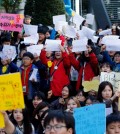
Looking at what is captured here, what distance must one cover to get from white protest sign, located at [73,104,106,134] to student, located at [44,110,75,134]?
0.10m

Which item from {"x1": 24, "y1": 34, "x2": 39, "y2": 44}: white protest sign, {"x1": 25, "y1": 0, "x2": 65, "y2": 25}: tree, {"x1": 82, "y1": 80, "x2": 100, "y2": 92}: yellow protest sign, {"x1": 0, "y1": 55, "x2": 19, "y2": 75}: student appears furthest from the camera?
{"x1": 25, "y1": 0, "x2": 65, "y2": 25}: tree

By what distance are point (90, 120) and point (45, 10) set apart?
36.8ft

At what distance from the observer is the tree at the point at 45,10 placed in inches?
578

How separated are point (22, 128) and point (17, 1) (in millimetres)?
10730

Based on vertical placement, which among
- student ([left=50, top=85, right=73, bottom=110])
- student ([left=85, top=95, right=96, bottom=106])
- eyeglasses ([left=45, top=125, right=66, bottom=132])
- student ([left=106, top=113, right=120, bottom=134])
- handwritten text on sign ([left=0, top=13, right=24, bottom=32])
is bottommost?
student ([left=50, top=85, right=73, bottom=110])

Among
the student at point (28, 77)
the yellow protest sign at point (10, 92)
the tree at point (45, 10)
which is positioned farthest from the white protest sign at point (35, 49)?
the tree at point (45, 10)

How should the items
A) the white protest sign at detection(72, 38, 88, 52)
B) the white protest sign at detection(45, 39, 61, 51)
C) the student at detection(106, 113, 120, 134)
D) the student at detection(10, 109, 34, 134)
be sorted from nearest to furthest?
the student at detection(106, 113, 120, 134)
the student at detection(10, 109, 34, 134)
the white protest sign at detection(72, 38, 88, 52)
the white protest sign at detection(45, 39, 61, 51)

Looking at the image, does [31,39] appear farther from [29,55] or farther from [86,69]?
[86,69]

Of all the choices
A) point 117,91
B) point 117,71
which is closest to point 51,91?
point 117,71

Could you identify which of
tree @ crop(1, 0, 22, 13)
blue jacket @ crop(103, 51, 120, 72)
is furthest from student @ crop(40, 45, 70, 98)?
tree @ crop(1, 0, 22, 13)

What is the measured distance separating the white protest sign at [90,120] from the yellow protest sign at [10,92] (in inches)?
21.6

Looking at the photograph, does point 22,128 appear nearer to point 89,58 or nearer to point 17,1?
point 89,58

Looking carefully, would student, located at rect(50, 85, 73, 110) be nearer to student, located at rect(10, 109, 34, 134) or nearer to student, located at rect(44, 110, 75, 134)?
student, located at rect(10, 109, 34, 134)

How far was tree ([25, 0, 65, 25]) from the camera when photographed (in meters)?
14.7
